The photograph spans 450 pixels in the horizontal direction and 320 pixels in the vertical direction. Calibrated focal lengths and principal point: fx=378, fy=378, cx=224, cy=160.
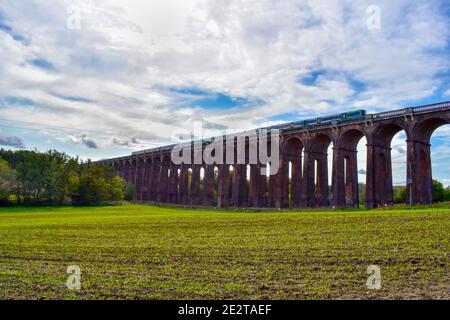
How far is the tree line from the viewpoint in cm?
6906

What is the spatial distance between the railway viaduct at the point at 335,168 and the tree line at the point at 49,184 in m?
20.4

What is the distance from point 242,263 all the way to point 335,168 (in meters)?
43.5

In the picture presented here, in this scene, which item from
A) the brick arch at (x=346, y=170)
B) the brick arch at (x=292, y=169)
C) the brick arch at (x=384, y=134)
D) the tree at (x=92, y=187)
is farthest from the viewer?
the tree at (x=92, y=187)

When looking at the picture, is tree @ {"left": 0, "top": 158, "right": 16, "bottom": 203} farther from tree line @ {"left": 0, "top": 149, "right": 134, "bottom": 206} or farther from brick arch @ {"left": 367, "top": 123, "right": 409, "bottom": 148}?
brick arch @ {"left": 367, "top": 123, "right": 409, "bottom": 148}

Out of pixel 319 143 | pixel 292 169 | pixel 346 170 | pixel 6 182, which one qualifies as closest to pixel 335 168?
pixel 346 170

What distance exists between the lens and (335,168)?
177ft

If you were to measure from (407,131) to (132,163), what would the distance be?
86.3m

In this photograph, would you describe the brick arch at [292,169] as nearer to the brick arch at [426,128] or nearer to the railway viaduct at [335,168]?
the railway viaduct at [335,168]

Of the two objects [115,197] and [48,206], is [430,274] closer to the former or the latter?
[48,206]

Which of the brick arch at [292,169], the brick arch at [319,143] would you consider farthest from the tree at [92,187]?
the brick arch at [319,143]

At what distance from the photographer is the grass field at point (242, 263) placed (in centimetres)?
982

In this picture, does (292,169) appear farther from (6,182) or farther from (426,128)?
(6,182)

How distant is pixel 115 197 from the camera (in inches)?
3194

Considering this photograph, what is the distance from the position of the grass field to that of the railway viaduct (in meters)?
26.0
